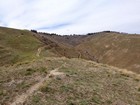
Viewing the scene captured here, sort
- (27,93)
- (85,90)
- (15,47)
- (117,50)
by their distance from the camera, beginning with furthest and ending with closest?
(117,50), (15,47), (85,90), (27,93)

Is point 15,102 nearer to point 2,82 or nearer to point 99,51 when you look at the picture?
point 2,82

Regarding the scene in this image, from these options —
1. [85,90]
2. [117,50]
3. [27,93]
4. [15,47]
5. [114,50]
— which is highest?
[27,93]

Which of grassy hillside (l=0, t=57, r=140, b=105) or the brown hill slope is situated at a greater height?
grassy hillside (l=0, t=57, r=140, b=105)

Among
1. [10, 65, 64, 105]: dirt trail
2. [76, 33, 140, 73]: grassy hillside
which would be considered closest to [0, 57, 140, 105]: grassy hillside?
[10, 65, 64, 105]: dirt trail

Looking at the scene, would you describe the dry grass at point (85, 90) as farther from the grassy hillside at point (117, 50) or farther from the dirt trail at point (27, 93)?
the grassy hillside at point (117, 50)

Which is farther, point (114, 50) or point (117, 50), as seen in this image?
point (114, 50)

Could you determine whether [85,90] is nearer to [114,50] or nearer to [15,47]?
[15,47]

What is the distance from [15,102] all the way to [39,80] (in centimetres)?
421

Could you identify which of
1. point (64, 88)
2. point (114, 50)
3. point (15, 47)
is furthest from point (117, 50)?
point (64, 88)

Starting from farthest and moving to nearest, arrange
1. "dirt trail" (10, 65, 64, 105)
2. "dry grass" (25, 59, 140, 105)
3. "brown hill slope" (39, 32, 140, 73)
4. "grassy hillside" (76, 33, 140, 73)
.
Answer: "grassy hillside" (76, 33, 140, 73) → "brown hill slope" (39, 32, 140, 73) → "dry grass" (25, 59, 140, 105) → "dirt trail" (10, 65, 64, 105)

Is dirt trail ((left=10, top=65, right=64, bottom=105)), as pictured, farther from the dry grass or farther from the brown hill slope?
the brown hill slope

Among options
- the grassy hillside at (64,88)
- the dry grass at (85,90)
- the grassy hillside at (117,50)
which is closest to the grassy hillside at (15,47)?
the grassy hillside at (64,88)

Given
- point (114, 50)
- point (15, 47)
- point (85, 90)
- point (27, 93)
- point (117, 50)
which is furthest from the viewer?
point (114, 50)

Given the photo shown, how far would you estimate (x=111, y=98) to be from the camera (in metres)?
21.9
